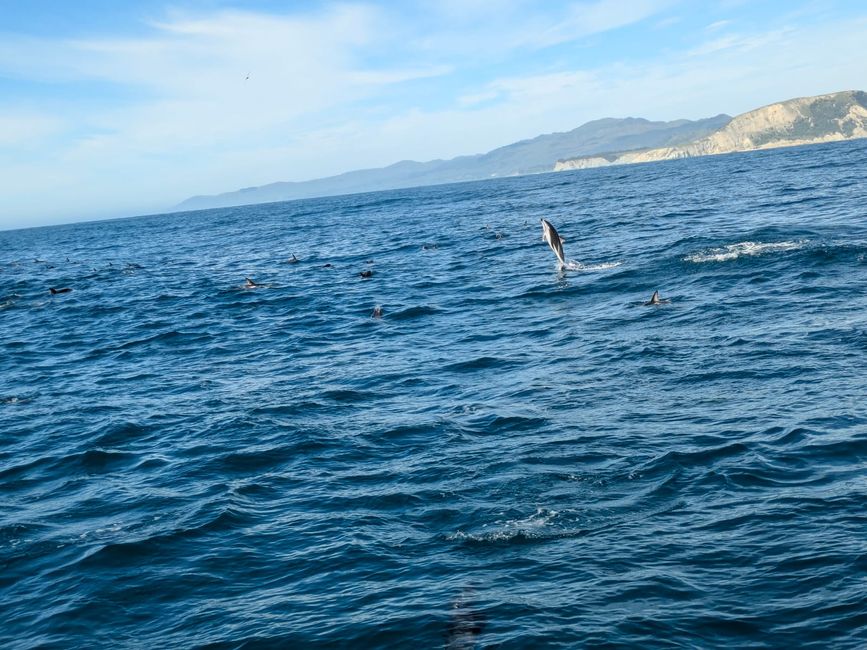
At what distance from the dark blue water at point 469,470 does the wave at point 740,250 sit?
0.24 meters

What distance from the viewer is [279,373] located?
22719 millimetres

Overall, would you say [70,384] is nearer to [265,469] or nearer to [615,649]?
[265,469]

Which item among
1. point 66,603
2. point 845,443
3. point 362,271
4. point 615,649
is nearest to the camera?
point 615,649

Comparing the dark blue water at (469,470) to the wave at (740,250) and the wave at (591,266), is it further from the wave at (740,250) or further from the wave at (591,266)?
the wave at (591,266)

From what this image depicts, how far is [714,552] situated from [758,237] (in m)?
28.3

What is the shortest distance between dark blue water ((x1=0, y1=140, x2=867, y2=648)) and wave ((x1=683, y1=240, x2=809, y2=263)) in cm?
24

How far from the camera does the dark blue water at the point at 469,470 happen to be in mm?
9297

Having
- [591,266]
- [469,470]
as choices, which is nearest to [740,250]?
[591,266]

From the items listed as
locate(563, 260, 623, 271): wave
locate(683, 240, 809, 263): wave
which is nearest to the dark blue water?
locate(683, 240, 809, 263): wave

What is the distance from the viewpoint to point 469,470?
13.6 metres

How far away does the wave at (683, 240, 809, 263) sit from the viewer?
3123cm

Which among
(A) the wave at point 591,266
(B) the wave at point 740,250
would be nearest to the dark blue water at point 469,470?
(B) the wave at point 740,250

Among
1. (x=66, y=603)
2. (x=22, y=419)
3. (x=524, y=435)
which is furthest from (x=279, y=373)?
(x=66, y=603)

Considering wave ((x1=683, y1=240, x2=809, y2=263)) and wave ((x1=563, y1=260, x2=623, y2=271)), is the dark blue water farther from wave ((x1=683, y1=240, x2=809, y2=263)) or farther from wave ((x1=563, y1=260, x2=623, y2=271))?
A: wave ((x1=563, y1=260, x2=623, y2=271))
